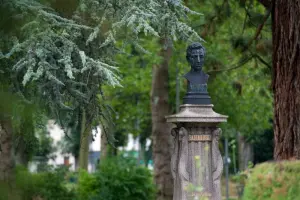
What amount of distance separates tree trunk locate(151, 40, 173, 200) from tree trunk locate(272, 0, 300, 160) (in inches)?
Answer: 345

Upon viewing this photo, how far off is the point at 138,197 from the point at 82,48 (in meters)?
7.85

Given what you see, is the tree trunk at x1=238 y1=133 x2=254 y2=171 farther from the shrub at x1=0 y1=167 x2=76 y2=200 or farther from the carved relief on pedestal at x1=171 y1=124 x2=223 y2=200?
the carved relief on pedestal at x1=171 y1=124 x2=223 y2=200

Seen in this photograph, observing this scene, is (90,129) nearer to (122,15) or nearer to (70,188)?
(122,15)

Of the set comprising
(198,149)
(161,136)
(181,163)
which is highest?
(161,136)

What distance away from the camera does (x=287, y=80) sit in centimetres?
1443

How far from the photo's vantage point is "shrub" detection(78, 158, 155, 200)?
19828mm

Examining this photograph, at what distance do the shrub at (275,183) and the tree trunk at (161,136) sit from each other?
1616 cm

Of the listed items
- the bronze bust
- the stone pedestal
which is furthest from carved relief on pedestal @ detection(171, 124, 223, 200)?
the bronze bust

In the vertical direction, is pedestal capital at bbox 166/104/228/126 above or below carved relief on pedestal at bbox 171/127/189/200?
above

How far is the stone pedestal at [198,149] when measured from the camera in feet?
45.6

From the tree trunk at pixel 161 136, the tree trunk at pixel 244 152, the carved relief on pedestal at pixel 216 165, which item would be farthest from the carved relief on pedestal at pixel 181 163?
A: the tree trunk at pixel 244 152

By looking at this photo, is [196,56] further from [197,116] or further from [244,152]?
[244,152]

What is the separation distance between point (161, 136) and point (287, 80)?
951 centimetres

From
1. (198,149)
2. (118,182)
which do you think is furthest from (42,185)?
(198,149)
